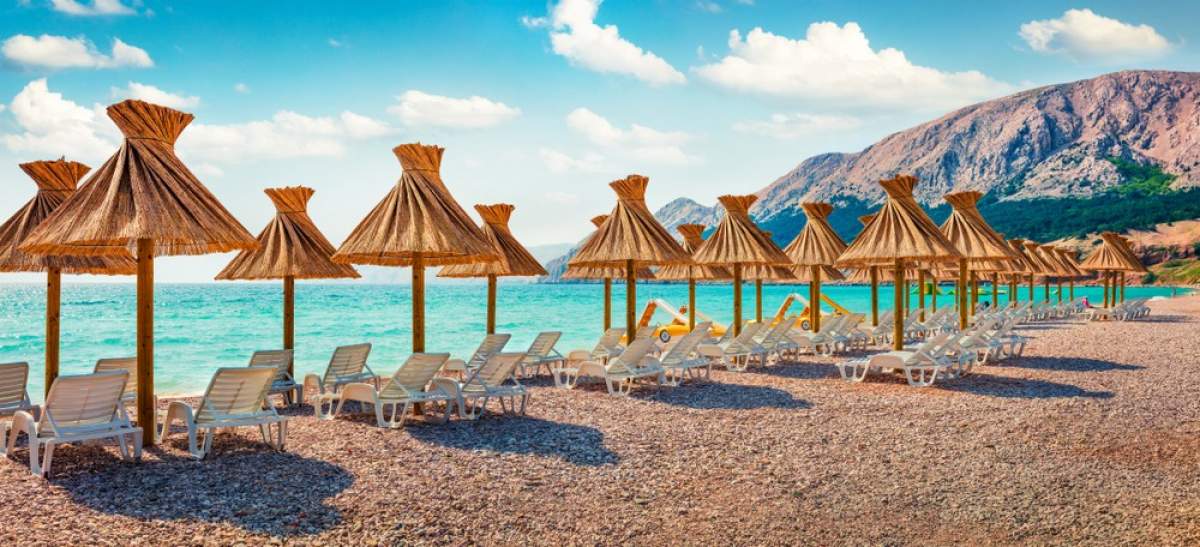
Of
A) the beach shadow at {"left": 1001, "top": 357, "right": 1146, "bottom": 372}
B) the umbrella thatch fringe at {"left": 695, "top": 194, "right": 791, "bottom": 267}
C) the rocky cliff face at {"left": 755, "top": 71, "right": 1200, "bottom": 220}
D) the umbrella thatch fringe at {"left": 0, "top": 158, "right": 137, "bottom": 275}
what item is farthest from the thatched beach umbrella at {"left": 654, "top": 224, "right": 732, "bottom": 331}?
the rocky cliff face at {"left": 755, "top": 71, "right": 1200, "bottom": 220}

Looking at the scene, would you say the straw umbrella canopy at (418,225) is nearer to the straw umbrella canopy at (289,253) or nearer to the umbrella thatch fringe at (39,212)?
the straw umbrella canopy at (289,253)

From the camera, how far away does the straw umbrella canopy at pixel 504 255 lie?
11.4 metres

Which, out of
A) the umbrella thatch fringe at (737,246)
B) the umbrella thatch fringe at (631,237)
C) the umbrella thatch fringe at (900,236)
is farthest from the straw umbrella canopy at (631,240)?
the umbrella thatch fringe at (900,236)

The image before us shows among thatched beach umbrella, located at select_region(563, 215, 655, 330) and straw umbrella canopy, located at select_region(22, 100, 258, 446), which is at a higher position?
straw umbrella canopy, located at select_region(22, 100, 258, 446)

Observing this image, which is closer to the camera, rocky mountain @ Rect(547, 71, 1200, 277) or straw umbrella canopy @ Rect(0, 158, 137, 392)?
straw umbrella canopy @ Rect(0, 158, 137, 392)

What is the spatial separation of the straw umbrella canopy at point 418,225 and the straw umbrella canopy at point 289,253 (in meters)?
0.81

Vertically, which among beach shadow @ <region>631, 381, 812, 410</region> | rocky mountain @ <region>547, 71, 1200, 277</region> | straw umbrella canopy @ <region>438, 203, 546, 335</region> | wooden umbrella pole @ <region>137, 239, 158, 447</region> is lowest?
beach shadow @ <region>631, 381, 812, 410</region>

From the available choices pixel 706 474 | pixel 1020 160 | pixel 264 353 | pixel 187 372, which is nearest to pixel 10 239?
pixel 264 353

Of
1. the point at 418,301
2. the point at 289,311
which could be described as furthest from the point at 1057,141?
the point at 418,301

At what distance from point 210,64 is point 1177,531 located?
16.3 metres

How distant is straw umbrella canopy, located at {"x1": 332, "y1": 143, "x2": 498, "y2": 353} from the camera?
7.41 m

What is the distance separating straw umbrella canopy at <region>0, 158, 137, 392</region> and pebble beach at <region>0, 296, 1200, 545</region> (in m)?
1.77

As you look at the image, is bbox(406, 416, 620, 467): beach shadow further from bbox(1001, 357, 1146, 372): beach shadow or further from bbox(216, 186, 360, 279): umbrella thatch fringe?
bbox(1001, 357, 1146, 372): beach shadow

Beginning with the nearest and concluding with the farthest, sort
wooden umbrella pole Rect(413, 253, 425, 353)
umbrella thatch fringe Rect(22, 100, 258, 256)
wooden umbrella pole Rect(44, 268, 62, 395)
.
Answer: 1. umbrella thatch fringe Rect(22, 100, 258, 256)
2. wooden umbrella pole Rect(44, 268, 62, 395)
3. wooden umbrella pole Rect(413, 253, 425, 353)
